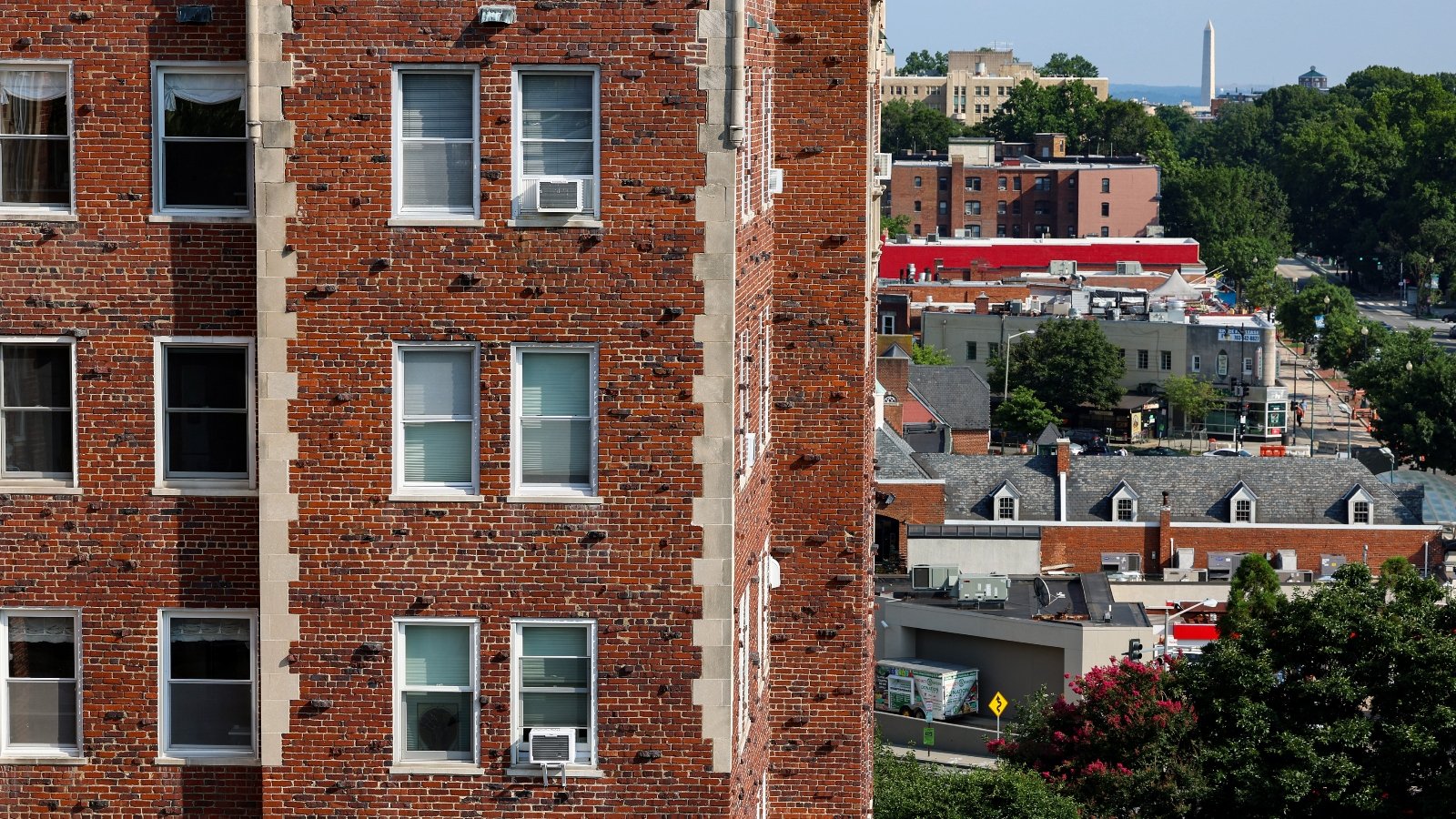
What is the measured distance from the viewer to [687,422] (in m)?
16.4

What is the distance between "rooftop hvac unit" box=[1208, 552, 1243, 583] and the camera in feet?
302

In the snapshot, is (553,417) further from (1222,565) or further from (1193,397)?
(1193,397)

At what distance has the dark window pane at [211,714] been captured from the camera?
1747 cm

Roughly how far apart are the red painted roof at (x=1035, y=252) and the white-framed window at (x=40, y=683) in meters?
159

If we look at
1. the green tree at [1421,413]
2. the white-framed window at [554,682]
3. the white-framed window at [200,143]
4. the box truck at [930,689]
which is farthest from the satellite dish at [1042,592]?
the white-framed window at [200,143]

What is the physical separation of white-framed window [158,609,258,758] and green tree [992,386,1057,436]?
115439 millimetres

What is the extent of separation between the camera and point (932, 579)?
78.8 metres

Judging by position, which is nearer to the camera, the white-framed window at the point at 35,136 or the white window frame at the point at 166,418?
the white-framed window at the point at 35,136

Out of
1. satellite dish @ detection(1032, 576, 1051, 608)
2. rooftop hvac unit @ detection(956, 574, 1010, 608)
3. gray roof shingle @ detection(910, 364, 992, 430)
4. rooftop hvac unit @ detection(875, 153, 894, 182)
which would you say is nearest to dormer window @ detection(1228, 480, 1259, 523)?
satellite dish @ detection(1032, 576, 1051, 608)

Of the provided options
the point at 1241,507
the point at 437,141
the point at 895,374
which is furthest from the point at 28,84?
the point at 895,374

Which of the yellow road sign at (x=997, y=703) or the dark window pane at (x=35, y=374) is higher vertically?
the dark window pane at (x=35, y=374)

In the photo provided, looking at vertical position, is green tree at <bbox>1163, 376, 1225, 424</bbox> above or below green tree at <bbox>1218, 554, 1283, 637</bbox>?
above

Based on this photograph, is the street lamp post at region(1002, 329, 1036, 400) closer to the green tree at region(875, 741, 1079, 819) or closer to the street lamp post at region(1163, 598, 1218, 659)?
the street lamp post at region(1163, 598, 1218, 659)

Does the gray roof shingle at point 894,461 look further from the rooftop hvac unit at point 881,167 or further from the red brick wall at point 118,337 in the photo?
the red brick wall at point 118,337
